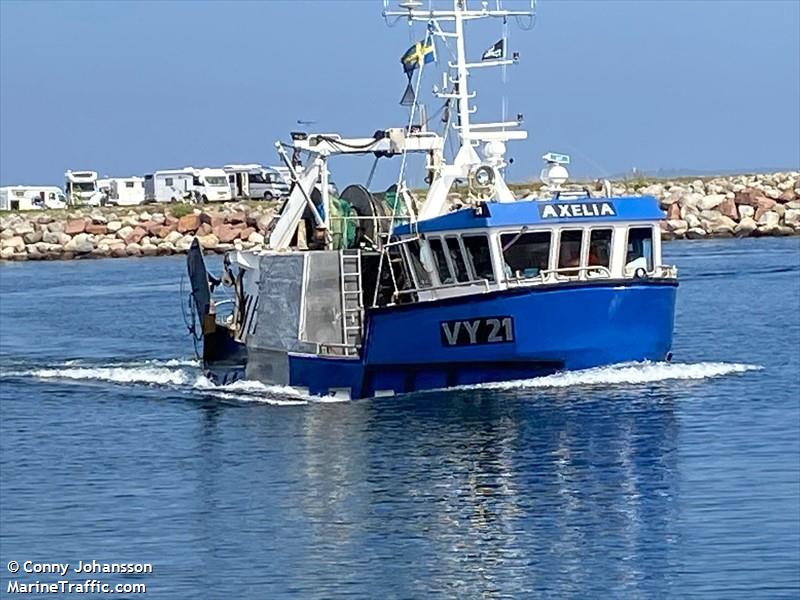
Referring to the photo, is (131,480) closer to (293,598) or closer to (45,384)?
(293,598)

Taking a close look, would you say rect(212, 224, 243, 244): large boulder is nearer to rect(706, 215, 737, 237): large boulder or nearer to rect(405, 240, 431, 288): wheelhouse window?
rect(706, 215, 737, 237): large boulder

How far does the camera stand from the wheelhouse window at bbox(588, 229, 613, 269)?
26.8 m

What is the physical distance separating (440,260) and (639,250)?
9.79 ft

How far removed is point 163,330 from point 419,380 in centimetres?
1907

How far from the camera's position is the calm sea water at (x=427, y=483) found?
17.9 m

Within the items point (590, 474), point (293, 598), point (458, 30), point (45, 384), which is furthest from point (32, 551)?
→ point (45, 384)

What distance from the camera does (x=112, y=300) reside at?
55719 mm

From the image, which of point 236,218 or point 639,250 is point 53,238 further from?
point 639,250

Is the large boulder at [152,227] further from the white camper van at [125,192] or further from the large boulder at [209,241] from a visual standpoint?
the white camper van at [125,192]

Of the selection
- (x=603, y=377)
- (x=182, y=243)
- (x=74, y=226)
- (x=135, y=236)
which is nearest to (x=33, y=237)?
(x=74, y=226)

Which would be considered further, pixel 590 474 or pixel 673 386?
pixel 673 386

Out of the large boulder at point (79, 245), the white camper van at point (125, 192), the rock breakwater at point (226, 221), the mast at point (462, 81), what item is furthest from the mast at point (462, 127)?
the white camper van at point (125, 192)

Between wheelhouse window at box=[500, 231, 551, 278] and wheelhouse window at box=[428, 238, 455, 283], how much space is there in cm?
99

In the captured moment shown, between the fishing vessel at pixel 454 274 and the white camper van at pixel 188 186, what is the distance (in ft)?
218
